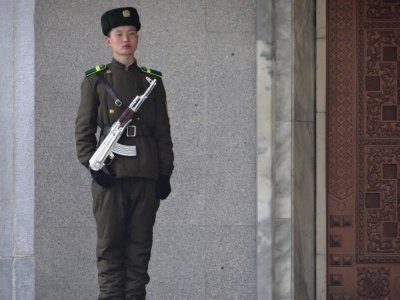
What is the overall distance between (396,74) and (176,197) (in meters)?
2.57

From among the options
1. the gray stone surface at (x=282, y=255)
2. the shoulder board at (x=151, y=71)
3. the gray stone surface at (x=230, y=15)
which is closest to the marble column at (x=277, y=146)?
the gray stone surface at (x=282, y=255)

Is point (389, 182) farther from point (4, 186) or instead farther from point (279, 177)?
point (4, 186)

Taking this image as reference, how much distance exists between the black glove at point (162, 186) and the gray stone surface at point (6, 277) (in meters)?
1.84

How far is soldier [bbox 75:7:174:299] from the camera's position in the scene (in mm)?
9539

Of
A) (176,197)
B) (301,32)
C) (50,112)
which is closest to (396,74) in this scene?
(301,32)

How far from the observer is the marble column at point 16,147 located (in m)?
10.8

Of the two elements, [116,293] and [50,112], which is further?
[50,112]

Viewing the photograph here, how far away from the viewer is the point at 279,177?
10.8m

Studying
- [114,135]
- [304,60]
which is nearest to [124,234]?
[114,135]

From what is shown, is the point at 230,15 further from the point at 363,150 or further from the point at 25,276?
the point at 25,276

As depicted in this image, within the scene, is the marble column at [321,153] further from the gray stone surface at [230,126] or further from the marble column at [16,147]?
the marble column at [16,147]

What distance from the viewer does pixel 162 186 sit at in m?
9.81

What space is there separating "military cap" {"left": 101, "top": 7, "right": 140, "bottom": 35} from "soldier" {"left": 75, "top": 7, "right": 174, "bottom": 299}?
1.07ft

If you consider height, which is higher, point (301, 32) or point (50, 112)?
point (301, 32)
